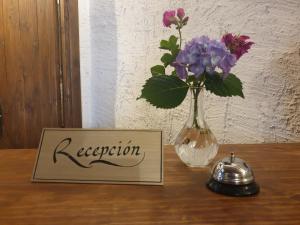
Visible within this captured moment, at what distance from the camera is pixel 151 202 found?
0.67m

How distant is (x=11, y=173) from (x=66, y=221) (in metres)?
0.30

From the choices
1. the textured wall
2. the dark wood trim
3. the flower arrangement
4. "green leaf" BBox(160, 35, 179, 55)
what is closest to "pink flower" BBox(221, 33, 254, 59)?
the flower arrangement

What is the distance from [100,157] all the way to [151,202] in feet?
0.54

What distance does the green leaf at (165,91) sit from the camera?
79 centimetres

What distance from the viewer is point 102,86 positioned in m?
1.52

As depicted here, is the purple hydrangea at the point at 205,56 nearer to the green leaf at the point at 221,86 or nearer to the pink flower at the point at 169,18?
the green leaf at the point at 221,86

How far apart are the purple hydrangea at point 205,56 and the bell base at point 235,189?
230 mm

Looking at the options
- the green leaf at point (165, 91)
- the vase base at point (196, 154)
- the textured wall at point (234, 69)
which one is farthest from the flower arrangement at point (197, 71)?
the textured wall at point (234, 69)

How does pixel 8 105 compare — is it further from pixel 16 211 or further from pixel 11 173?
pixel 16 211

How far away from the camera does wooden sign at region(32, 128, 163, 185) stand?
0.76 m

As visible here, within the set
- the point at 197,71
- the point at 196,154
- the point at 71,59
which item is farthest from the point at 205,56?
the point at 71,59

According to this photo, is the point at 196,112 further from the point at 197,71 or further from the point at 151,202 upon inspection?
the point at 151,202

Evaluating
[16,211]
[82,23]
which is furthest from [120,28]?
[16,211]

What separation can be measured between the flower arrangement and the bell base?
0.19 metres
